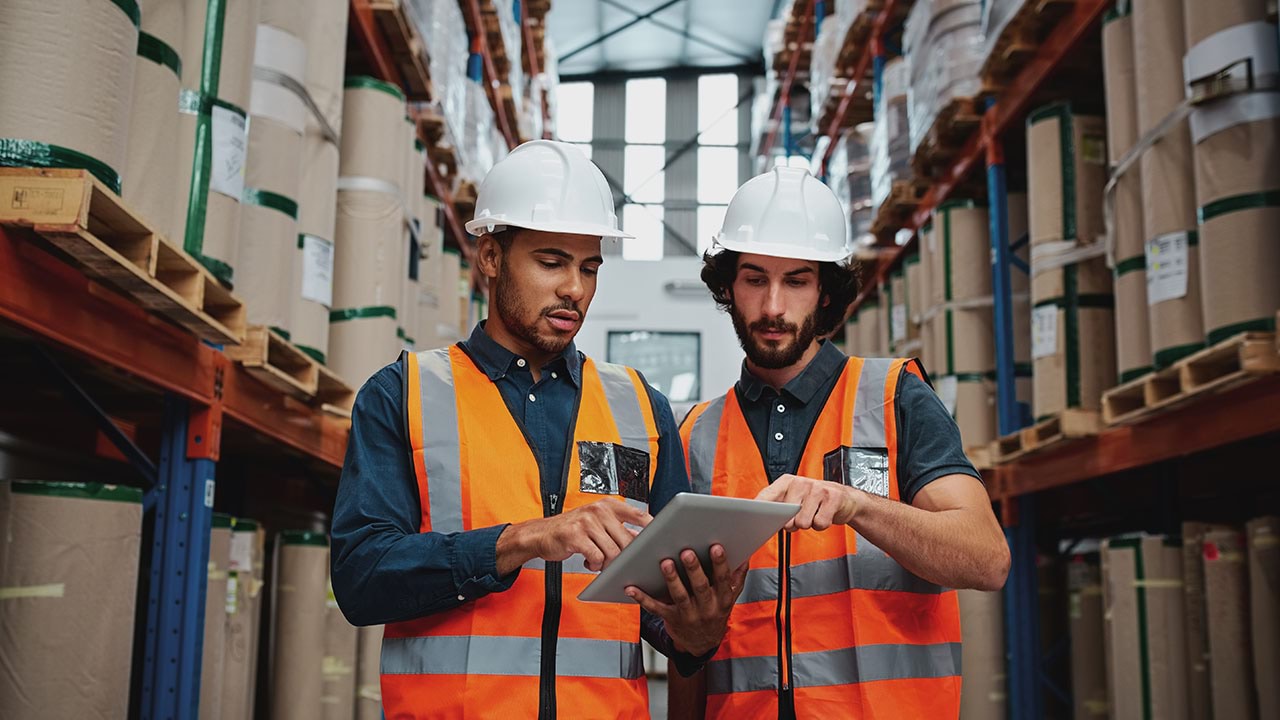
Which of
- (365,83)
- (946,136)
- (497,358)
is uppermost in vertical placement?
(946,136)

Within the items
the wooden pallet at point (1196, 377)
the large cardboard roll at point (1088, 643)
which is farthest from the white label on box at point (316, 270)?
the large cardboard roll at point (1088, 643)

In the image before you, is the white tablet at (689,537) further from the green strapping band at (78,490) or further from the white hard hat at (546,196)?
the green strapping band at (78,490)

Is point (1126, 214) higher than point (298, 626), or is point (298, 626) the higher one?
point (1126, 214)

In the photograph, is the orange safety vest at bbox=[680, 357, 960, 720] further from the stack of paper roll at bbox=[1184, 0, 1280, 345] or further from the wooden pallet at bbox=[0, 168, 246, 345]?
the stack of paper roll at bbox=[1184, 0, 1280, 345]

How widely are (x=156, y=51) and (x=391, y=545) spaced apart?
1.81 m

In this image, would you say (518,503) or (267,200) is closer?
(518,503)

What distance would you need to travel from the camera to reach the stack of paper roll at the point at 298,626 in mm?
4637

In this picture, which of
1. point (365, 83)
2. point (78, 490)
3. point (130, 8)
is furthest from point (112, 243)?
point (365, 83)

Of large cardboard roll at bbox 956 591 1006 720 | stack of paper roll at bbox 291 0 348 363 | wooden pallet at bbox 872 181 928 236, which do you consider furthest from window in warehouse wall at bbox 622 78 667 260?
stack of paper roll at bbox 291 0 348 363

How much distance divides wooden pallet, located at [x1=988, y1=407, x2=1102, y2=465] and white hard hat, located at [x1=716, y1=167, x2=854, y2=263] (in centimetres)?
249

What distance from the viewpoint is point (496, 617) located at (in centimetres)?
206

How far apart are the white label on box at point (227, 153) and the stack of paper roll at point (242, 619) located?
1348mm

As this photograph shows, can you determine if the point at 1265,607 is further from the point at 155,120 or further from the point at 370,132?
the point at 370,132

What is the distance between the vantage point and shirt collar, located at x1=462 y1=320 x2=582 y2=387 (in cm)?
231
